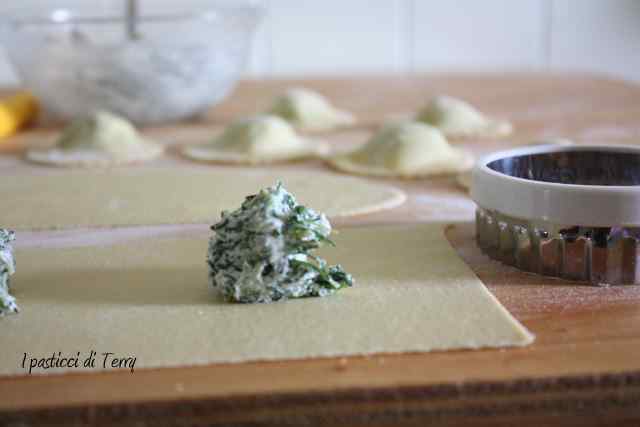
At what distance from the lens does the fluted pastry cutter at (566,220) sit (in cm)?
87

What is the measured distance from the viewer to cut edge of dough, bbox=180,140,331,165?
1.56 meters

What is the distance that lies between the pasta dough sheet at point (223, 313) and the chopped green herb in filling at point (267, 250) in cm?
2

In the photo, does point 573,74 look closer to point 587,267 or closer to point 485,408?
point 587,267

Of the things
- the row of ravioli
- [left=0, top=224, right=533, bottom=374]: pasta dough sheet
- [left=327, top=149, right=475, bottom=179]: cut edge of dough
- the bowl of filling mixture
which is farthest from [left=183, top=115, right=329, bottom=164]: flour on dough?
[left=0, top=224, right=533, bottom=374]: pasta dough sheet

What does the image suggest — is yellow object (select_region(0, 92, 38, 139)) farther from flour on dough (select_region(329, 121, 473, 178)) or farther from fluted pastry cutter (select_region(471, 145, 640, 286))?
fluted pastry cutter (select_region(471, 145, 640, 286))

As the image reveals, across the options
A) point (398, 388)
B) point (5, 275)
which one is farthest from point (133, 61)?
point (398, 388)

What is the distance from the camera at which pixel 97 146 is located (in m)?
1.61

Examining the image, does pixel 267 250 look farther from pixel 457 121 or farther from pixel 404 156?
pixel 457 121

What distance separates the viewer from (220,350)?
737mm

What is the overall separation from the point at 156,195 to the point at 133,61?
580mm

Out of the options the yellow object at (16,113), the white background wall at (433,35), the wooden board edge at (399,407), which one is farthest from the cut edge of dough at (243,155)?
the white background wall at (433,35)

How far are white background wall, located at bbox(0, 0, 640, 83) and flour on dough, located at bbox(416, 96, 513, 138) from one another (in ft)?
3.96

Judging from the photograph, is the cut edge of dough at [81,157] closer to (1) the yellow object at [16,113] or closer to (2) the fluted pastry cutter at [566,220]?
(1) the yellow object at [16,113]

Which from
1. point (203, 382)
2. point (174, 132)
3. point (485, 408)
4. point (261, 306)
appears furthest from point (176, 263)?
point (174, 132)
